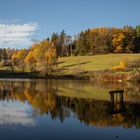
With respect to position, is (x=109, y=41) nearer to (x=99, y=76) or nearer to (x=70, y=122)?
(x=99, y=76)

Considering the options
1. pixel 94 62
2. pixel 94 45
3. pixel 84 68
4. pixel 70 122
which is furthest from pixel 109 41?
pixel 70 122

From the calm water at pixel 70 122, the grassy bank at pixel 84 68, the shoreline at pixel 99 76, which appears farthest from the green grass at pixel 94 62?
the calm water at pixel 70 122

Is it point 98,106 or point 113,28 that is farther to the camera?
point 113,28

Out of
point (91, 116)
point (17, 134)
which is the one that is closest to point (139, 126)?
point (91, 116)

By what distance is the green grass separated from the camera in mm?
134438

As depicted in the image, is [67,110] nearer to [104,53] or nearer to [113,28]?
[104,53]

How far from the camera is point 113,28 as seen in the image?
593 feet

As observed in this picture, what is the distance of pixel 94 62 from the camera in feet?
476

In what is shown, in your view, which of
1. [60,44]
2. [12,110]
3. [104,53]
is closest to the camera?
[12,110]

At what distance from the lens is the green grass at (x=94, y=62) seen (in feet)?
441

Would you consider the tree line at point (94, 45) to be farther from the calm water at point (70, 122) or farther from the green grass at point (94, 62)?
the calm water at point (70, 122)

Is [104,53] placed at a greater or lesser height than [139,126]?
greater

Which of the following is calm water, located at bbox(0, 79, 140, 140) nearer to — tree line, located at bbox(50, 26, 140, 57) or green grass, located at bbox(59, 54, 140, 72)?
green grass, located at bbox(59, 54, 140, 72)

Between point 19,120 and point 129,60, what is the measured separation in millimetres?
105395
